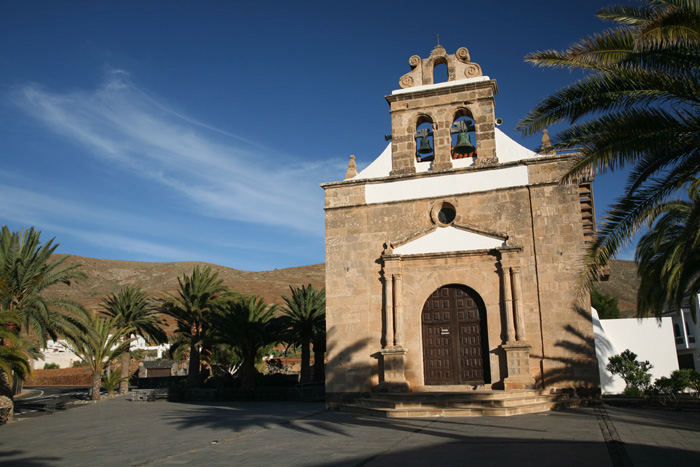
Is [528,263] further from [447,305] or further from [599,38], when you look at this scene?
[599,38]

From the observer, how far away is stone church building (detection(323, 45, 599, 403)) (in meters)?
13.6

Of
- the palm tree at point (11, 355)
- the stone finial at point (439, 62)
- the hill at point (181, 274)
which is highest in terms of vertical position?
the hill at point (181, 274)

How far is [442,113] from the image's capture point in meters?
15.6

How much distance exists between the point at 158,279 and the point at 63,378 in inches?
2028

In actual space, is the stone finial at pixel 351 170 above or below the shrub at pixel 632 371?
above

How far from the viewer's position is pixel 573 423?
958 cm

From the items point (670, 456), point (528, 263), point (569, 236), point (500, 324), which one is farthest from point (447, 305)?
point (670, 456)

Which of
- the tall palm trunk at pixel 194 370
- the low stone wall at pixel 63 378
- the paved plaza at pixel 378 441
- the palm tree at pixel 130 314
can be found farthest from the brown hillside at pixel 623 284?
the paved plaza at pixel 378 441

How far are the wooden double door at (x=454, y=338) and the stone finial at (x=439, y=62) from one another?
6021mm

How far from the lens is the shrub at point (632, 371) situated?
16641 mm

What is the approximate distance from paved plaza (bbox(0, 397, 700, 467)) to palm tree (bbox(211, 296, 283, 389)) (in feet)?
30.7

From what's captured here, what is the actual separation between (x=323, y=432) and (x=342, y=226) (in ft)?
23.5

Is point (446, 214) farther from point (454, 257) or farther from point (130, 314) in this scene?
point (130, 314)

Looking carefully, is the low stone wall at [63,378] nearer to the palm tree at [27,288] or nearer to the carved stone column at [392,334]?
the palm tree at [27,288]
